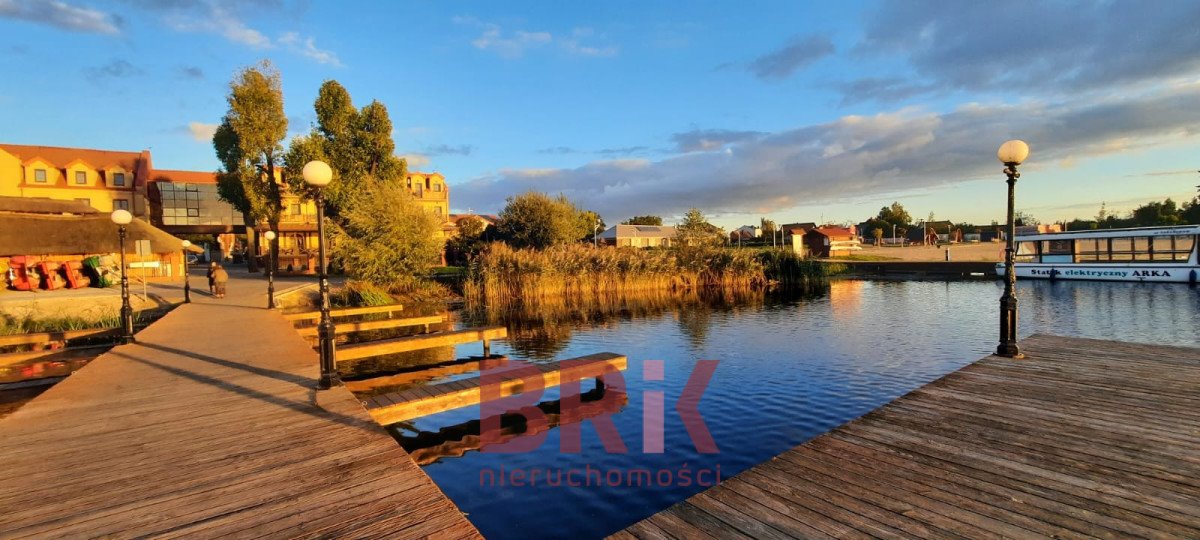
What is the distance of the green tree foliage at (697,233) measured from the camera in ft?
93.2

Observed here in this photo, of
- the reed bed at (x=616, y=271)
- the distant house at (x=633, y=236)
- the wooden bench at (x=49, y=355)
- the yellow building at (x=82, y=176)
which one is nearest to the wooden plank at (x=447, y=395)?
the wooden bench at (x=49, y=355)

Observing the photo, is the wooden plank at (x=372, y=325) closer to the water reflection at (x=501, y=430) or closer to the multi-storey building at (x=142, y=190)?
the water reflection at (x=501, y=430)

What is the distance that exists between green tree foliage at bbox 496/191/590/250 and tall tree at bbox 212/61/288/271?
14.3m

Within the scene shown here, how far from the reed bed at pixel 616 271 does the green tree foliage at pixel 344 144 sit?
12.2m

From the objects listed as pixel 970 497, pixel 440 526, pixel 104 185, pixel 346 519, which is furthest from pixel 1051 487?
pixel 104 185

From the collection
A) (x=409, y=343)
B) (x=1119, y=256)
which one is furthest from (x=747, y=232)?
(x=409, y=343)

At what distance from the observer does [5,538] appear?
3004 millimetres

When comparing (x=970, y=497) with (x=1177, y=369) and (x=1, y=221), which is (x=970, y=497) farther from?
(x=1, y=221)

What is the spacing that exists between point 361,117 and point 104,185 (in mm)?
25257

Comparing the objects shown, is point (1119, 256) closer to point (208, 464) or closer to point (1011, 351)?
point (1011, 351)

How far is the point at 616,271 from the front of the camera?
2486cm

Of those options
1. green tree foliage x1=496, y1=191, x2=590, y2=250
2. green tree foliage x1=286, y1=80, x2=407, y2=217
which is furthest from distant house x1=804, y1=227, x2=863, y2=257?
green tree foliage x1=286, y1=80, x2=407, y2=217

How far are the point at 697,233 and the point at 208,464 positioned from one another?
26090mm

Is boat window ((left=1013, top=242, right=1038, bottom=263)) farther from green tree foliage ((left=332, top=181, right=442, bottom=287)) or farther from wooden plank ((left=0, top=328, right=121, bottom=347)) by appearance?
wooden plank ((left=0, top=328, right=121, bottom=347))
